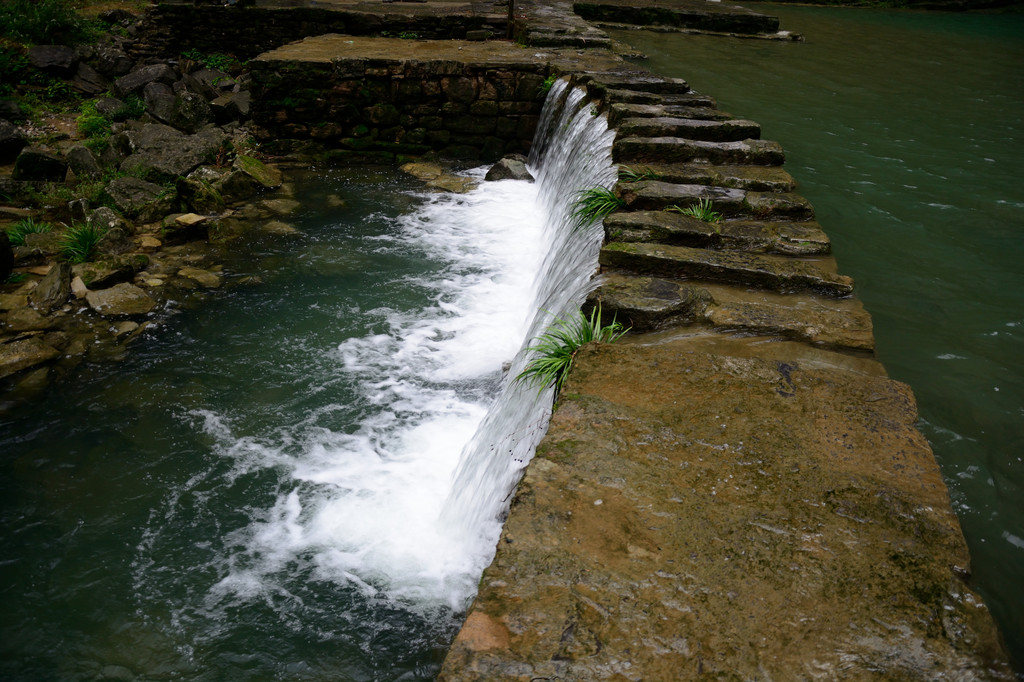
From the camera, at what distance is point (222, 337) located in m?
5.14

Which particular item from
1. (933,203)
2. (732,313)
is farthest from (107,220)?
(933,203)

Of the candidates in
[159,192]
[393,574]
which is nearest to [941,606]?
[393,574]

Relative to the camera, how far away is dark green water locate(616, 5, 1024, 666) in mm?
3438

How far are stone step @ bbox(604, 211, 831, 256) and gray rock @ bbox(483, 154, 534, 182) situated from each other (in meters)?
4.26

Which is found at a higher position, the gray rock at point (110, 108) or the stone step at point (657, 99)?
the stone step at point (657, 99)

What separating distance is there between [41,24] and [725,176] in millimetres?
11724

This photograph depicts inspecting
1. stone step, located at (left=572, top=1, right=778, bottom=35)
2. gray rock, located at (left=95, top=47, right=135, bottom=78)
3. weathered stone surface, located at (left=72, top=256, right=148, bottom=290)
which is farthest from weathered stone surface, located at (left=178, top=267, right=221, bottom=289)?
stone step, located at (left=572, top=1, right=778, bottom=35)

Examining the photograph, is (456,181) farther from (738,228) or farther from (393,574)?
(393,574)

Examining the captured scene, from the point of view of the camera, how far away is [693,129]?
18.2ft

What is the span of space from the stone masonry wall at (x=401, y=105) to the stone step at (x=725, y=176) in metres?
4.05

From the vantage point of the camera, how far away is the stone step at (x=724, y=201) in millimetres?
4367

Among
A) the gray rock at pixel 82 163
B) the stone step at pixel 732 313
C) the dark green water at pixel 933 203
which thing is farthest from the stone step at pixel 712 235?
the gray rock at pixel 82 163

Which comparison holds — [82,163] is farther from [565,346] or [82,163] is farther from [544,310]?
[565,346]

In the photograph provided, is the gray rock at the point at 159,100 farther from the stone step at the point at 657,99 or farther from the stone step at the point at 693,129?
the stone step at the point at 693,129
